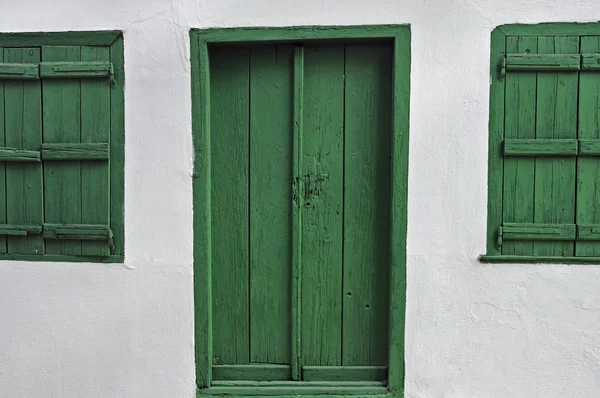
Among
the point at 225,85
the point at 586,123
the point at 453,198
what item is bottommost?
the point at 453,198

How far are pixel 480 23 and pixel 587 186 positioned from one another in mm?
970

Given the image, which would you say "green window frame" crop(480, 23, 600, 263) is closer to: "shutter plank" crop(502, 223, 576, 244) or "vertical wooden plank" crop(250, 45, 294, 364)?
"shutter plank" crop(502, 223, 576, 244)

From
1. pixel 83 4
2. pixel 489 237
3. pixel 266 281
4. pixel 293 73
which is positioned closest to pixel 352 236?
pixel 266 281

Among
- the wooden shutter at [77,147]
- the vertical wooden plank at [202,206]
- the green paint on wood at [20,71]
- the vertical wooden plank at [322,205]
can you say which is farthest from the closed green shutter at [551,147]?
the green paint on wood at [20,71]

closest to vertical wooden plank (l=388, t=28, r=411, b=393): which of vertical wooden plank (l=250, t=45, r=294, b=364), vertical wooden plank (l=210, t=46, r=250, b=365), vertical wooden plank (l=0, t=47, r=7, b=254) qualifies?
vertical wooden plank (l=250, t=45, r=294, b=364)

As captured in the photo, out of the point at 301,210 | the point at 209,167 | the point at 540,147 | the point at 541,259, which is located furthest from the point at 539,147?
the point at 209,167

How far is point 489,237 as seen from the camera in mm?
2420

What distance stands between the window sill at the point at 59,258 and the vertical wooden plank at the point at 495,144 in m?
1.91

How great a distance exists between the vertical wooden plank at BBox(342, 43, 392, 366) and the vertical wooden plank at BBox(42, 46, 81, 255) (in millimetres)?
1414

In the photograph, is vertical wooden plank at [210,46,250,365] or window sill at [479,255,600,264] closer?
window sill at [479,255,600,264]

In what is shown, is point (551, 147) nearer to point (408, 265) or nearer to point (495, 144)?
point (495, 144)

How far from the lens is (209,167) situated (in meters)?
2.49

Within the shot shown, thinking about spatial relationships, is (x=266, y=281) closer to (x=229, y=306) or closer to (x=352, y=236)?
(x=229, y=306)

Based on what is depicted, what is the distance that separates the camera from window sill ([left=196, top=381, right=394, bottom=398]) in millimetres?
2492
